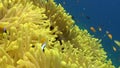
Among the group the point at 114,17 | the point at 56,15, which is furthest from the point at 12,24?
the point at 114,17

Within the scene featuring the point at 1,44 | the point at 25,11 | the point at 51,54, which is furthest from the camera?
the point at 25,11

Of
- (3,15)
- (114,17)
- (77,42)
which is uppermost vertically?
(3,15)

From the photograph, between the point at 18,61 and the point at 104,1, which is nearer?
the point at 18,61

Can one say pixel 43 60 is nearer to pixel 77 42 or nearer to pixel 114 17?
pixel 77 42

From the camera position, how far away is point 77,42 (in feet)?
13.9

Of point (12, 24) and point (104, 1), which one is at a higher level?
point (12, 24)

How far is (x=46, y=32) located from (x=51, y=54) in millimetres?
798

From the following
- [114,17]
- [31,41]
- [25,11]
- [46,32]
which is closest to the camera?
[31,41]

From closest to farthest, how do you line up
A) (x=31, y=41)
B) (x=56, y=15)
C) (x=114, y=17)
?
(x=31, y=41) → (x=56, y=15) → (x=114, y=17)

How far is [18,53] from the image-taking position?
83.7 inches

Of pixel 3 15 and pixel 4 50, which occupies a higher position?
pixel 3 15

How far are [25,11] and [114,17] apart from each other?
5472 centimetres

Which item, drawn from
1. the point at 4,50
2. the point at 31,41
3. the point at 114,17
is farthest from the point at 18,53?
the point at 114,17

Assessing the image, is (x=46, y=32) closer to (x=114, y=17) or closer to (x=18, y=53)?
(x=18, y=53)
